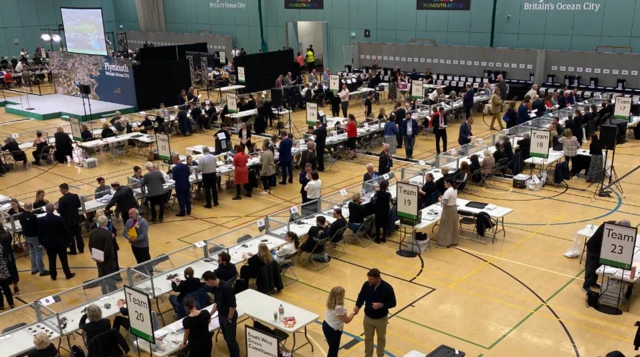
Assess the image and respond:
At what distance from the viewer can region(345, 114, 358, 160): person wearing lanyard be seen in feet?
66.8

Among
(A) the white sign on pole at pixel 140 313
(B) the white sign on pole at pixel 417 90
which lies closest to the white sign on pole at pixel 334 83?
(B) the white sign on pole at pixel 417 90

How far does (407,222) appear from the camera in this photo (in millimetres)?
13547

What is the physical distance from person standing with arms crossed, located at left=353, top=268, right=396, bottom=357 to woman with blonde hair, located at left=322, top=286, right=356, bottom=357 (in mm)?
216

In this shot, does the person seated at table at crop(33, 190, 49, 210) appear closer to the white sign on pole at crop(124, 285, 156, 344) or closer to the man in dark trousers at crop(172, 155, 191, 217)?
the man in dark trousers at crop(172, 155, 191, 217)

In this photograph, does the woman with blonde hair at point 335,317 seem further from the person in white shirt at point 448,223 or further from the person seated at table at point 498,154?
the person seated at table at point 498,154

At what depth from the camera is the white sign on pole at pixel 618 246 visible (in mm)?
10405

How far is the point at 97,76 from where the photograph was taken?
32.0 meters

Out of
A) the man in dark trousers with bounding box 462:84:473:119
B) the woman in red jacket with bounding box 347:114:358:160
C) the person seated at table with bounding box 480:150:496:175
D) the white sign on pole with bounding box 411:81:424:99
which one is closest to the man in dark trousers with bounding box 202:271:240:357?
the person seated at table with bounding box 480:150:496:175

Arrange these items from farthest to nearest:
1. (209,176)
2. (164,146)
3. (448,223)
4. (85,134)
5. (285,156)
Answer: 1. (85,134)
2. (285,156)
3. (164,146)
4. (209,176)
5. (448,223)

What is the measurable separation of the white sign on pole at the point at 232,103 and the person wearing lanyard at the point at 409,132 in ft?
23.9

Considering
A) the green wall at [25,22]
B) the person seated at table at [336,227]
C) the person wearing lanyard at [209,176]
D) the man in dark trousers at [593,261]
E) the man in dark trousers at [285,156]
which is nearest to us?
the man in dark trousers at [593,261]

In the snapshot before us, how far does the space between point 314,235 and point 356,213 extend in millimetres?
1469

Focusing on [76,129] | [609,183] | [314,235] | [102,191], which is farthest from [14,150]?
[609,183]

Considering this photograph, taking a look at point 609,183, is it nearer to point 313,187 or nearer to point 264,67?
point 313,187
